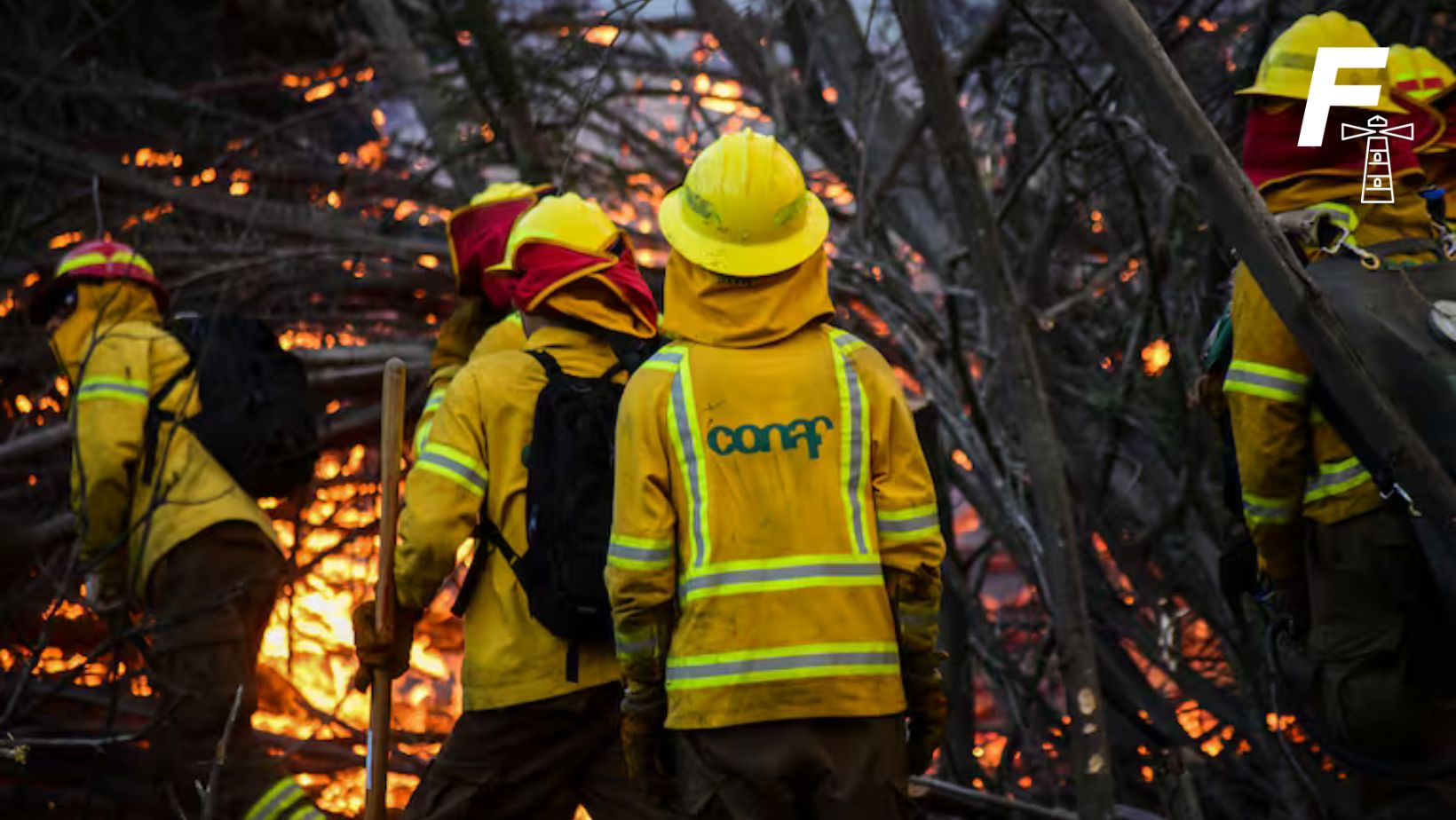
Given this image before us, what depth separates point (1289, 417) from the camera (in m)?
3.03

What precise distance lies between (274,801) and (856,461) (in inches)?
94.2

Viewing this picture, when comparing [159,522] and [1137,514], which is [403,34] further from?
[1137,514]

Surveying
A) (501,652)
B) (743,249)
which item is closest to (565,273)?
(743,249)

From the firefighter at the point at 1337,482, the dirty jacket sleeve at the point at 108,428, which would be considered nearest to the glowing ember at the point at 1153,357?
the firefighter at the point at 1337,482

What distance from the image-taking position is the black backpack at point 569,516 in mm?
3291

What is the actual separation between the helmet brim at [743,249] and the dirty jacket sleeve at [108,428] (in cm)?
234

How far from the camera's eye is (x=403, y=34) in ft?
23.7

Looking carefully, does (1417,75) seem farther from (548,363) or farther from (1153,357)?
(1153,357)

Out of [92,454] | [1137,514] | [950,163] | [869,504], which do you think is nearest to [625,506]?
[869,504]

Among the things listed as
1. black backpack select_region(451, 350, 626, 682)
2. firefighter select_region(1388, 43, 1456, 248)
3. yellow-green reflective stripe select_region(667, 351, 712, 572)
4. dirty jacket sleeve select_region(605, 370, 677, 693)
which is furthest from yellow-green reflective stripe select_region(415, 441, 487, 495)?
firefighter select_region(1388, 43, 1456, 248)

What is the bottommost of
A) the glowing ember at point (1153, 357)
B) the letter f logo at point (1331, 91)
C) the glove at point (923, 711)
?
the glove at point (923, 711)

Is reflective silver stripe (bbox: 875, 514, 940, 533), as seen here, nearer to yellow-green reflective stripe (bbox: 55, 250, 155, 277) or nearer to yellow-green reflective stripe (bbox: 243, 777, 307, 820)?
yellow-green reflective stripe (bbox: 243, 777, 307, 820)

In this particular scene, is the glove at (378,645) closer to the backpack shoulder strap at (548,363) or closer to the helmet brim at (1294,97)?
the backpack shoulder strap at (548,363)

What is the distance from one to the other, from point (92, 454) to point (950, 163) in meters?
2.78
